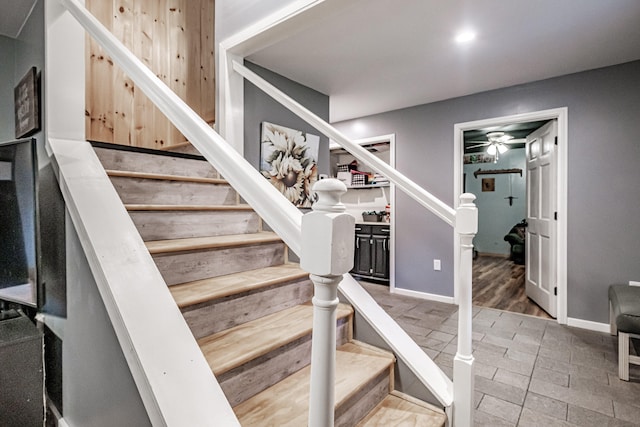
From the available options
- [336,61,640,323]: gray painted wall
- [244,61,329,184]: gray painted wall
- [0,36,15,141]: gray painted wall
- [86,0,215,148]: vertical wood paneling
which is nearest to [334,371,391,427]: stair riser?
[244,61,329,184]: gray painted wall

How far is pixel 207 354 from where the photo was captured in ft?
3.91

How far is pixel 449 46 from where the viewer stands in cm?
259

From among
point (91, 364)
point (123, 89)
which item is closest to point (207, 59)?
point (123, 89)

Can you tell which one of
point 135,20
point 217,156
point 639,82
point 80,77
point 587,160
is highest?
point 135,20

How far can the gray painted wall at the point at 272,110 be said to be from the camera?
114 inches

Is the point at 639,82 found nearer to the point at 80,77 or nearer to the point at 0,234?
the point at 80,77

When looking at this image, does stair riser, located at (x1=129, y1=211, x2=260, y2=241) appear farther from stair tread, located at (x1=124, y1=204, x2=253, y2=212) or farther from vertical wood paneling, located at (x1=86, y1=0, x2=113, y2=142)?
vertical wood paneling, located at (x1=86, y1=0, x2=113, y2=142)

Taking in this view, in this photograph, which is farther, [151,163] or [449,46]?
[449,46]

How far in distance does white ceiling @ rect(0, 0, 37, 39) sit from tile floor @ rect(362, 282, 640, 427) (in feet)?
11.7

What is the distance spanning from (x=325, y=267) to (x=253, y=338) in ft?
3.00

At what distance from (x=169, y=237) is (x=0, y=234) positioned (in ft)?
2.69

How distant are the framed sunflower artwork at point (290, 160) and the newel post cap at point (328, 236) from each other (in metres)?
2.46

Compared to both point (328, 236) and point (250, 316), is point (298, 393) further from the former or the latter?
point (328, 236)

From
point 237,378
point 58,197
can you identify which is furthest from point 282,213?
point 58,197
